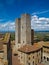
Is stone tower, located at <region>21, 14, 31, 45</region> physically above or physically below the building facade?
above

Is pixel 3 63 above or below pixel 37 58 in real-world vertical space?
above

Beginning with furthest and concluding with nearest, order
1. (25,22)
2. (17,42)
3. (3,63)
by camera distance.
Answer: (17,42) → (25,22) → (3,63)

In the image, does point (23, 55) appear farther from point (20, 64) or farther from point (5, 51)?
point (5, 51)

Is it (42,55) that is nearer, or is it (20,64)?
(20,64)

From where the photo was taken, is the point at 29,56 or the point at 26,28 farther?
the point at 26,28

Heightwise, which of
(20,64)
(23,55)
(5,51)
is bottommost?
(20,64)

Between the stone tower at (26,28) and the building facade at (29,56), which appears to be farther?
the stone tower at (26,28)

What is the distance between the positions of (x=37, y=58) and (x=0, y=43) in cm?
1934

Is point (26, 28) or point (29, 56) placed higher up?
point (26, 28)

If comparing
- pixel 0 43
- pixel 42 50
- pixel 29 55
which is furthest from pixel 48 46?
pixel 0 43

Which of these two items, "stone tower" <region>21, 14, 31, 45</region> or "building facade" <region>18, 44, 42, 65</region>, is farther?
"stone tower" <region>21, 14, 31, 45</region>

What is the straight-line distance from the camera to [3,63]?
52.4ft

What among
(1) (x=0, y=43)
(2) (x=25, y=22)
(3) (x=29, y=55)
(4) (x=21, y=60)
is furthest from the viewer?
(2) (x=25, y=22)

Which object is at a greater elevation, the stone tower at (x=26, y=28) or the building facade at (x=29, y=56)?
the stone tower at (x=26, y=28)
